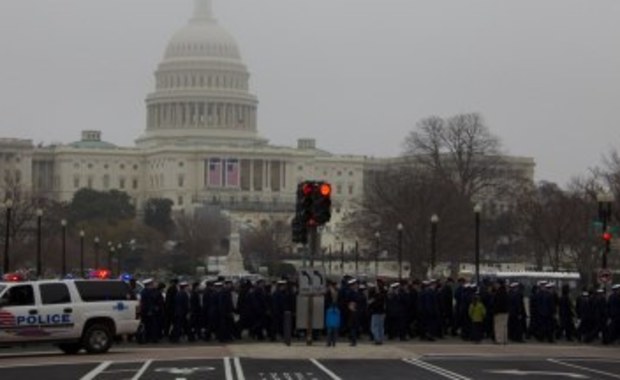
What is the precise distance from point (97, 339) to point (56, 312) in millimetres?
1282

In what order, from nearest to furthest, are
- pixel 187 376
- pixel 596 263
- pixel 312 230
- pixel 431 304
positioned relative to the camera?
pixel 187 376, pixel 312 230, pixel 431 304, pixel 596 263

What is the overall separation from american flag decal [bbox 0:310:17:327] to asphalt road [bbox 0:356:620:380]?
0.83m

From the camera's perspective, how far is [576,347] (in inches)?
1571

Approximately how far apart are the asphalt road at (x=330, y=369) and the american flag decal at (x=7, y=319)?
831 millimetres

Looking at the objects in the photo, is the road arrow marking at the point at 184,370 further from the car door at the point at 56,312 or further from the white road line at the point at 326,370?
the car door at the point at 56,312

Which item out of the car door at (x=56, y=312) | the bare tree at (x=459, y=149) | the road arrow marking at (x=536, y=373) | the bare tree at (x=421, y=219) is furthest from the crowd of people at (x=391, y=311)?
the bare tree at (x=459, y=149)

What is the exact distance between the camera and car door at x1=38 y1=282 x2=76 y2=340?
35.8m

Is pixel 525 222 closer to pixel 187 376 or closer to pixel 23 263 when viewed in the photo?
pixel 23 263

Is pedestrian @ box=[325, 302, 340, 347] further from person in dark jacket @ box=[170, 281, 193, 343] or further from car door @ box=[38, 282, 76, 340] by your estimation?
→ car door @ box=[38, 282, 76, 340]

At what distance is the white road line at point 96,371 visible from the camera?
28.9 meters

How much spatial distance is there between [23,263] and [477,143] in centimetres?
3836

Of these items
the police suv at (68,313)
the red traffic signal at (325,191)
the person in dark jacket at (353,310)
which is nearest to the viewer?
Answer: the police suv at (68,313)

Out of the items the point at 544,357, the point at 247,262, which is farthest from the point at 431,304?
the point at 247,262

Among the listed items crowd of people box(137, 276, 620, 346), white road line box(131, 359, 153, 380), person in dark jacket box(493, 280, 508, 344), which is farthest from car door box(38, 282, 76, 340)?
person in dark jacket box(493, 280, 508, 344)
